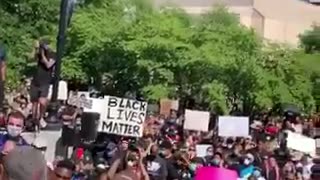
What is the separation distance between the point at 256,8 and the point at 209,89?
103 feet

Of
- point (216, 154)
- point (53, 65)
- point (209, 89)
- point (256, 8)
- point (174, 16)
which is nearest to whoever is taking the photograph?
point (216, 154)

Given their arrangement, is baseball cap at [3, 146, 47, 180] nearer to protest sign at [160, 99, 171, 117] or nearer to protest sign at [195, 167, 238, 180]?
protest sign at [195, 167, 238, 180]

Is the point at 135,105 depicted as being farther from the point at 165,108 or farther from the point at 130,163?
the point at 165,108

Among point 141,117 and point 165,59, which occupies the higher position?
point 165,59

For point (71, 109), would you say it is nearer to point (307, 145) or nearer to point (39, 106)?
point (39, 106)

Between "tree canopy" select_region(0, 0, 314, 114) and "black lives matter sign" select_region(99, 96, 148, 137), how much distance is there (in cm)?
1202

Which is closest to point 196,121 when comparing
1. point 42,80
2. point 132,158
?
point 42,80

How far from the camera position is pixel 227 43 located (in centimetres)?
3086

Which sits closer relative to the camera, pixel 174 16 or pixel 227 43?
pixel 227 43

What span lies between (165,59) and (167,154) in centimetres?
1517

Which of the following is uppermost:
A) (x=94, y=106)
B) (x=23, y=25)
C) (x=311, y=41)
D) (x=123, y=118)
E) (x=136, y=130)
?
(x=23, y=25)

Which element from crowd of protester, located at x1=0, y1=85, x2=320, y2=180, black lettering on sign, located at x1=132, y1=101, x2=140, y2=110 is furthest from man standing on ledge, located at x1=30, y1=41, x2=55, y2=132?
black lettering on sign, located at x1=132, y1=101, x2=140, y2=110

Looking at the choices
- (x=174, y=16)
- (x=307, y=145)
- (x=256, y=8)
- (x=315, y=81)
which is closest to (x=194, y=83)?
(x=174, y=16)

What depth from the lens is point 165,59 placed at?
29.1 metres
